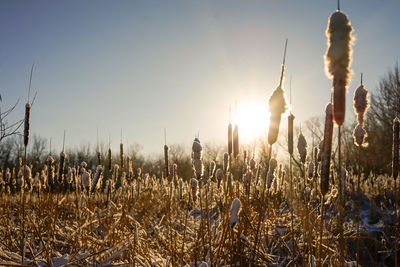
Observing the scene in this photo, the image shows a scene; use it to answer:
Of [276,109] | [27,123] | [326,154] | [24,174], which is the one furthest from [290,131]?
[24,174]

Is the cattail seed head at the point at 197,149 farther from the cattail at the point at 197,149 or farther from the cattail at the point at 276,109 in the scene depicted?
the cattail at the point at 276,109

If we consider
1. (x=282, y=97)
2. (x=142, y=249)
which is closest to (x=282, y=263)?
(x=142, y=249)

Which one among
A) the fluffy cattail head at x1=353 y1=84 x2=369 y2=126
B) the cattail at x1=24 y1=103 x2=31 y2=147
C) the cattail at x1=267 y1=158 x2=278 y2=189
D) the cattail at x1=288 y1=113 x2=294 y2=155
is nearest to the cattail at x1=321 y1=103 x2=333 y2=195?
the fluffy cattail head at x1=353 y1=84 x2=369 y2=126

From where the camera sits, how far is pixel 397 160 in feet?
5.66

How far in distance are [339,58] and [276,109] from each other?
34 centimetres

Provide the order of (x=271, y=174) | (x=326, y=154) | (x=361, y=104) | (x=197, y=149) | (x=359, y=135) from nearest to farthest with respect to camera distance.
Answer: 1. (x=326, y=154)
2. (x=361, y=104)
3. (x=359, y=135)
4. (x=197, y=149)
5. (x=271, y=174)

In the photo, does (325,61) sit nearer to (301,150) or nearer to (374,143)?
(301,150)

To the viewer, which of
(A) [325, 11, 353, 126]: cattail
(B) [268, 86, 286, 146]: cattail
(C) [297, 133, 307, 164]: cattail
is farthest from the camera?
(C) [297, 133, 307, 164]: cattail

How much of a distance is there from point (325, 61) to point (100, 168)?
262 centimetres

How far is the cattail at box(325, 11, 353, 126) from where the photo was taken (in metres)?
0.85

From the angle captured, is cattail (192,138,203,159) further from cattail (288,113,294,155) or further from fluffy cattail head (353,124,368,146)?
fluffy cattail head (353,124,368,146)

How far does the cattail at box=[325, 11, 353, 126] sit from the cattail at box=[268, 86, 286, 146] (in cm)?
28

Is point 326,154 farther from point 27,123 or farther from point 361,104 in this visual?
point 27,123

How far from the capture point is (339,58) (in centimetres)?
85
